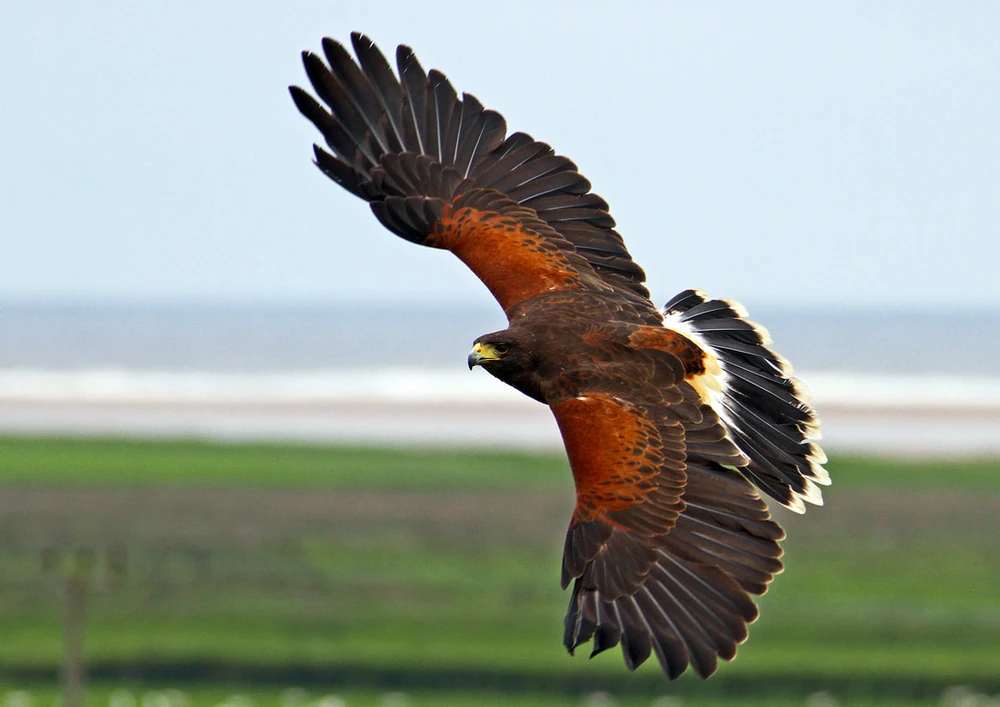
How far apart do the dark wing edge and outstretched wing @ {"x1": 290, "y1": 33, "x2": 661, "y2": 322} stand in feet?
1.09

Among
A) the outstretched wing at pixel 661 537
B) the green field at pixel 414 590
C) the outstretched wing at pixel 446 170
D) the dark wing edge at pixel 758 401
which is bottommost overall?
the green field at pixel 414 590

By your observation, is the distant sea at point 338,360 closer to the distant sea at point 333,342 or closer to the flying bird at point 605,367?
the distant sea at point 333,342

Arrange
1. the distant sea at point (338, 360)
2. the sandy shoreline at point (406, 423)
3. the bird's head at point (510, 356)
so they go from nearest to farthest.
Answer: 1. the bird's head at point (510, 356)
2. the sandy shoreline at point (406, 423)
3. the distant sea at point (338, 360)

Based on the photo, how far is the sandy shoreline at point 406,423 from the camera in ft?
128

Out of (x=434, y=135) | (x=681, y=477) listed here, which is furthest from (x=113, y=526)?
(x=681, y=477)

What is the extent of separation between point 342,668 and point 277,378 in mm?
51709

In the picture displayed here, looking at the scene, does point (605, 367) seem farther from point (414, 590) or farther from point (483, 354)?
point (414, 590)

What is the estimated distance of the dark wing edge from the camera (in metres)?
7.11

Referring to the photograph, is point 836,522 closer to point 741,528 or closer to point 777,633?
point 777,633

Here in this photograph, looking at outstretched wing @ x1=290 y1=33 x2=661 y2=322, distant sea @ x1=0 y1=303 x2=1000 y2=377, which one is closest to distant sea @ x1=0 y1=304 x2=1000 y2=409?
distant sea @ x1=0 y1=303 x2=1000 y2=377

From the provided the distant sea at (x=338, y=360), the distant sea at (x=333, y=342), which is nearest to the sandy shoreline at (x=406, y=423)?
the distant sea at (x=338, y=360)

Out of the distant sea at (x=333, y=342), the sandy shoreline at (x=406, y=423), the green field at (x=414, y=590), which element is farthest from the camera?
the distant sea at (x=333, y=342)

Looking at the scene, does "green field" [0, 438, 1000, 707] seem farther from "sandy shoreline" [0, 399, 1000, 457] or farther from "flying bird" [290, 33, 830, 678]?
"sandy shoreline" [0, 399, 1000, 457]

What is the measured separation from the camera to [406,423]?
45625 millimetres
